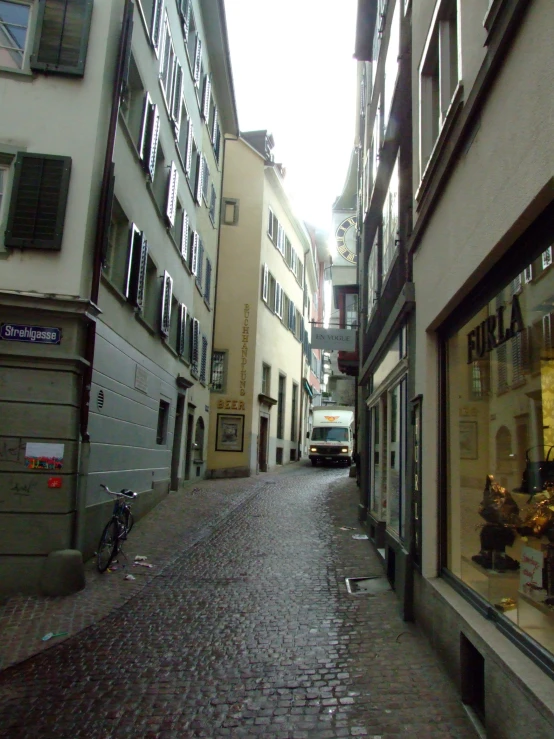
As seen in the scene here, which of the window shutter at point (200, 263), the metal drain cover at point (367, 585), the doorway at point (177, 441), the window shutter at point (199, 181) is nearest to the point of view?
the metal drain cover at point (367, 585)

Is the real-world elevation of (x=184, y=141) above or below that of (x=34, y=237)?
above

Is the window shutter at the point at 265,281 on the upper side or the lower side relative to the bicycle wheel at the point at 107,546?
upper

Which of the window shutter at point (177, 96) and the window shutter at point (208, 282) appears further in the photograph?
the window shutter at point (208, 282)

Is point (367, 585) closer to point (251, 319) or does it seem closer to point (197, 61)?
point (197, 61)

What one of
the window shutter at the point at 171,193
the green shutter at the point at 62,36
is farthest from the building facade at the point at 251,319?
the green shutter at the point at 62,36

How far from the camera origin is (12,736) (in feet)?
13.4

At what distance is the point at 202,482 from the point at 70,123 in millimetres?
13929

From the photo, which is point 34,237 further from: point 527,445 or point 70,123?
point 527,445

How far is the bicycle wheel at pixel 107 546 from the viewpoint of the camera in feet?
28.5

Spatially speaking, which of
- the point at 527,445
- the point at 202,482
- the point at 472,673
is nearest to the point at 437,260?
the point at 527,445

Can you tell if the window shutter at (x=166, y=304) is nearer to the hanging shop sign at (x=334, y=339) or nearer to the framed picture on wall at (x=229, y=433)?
the hanging shop sign at (x=334, y=339)

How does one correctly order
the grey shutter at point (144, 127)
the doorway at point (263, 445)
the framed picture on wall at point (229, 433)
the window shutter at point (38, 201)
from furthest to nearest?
the doorway at point (263, 445) → the framed picture on wall at point (229, 433) → the grey shutter at point (144, 127) → the window shutter at point (38, 201)

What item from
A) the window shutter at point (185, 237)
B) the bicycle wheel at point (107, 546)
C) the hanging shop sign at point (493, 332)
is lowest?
the bicycle wheel at point (107, 546)

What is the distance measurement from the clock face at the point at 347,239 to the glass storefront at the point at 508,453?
19476 millimetres
